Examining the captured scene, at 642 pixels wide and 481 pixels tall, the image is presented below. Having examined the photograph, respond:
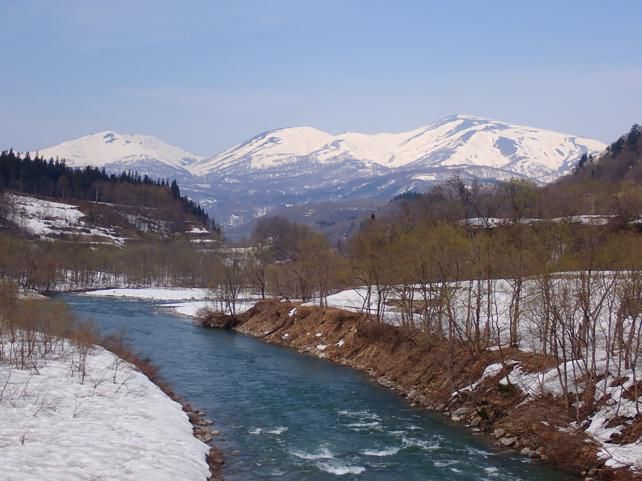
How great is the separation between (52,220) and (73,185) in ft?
104

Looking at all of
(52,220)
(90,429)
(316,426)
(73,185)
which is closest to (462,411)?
(316,426)

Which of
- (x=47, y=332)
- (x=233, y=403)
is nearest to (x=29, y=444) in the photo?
(x=233, y=403)

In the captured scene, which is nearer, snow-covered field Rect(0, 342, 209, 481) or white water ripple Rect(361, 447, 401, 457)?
snow-covered field Rect(0, 342, 209, 481)

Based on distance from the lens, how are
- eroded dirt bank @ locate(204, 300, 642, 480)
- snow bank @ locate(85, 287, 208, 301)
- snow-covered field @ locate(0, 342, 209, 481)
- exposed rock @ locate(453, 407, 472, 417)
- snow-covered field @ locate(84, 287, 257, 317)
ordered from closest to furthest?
snow-covered field @ locate(0, 342, 209, 481) < eroded dirt bank @ locate(204, 300, 642, 480) < exposed rock @ locate(453, 407, 472, 417) < snow-covered field @ locate(84, 287, 257, 317) < snow bank @ locate(85, 287, 208, 301)

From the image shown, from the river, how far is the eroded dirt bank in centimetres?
105

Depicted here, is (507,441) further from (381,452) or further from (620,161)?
(620,161)

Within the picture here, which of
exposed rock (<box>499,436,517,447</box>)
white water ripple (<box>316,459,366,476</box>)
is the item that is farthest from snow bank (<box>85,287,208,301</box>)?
white water ripple (<box>316,459,366,476</box>)

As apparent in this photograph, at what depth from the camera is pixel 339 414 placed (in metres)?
29.8

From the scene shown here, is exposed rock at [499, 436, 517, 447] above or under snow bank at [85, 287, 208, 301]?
under

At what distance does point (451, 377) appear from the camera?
33.2m

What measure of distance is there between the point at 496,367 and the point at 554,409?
5918mm

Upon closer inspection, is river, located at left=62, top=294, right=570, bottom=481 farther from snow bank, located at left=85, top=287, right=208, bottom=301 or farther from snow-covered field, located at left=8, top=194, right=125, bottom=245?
snow-covered field, located at left=8, top=194, right=125, bottom=245

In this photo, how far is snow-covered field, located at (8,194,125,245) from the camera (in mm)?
142750

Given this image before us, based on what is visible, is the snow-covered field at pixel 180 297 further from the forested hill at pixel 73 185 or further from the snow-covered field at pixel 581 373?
the forested hill at pixel 73 185
